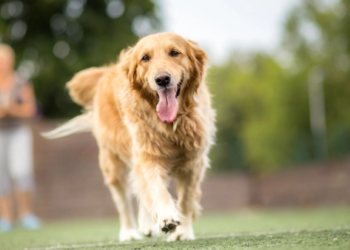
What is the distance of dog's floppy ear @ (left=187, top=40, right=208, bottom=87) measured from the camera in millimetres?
4957

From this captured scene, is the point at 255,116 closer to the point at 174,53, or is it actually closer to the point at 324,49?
the point at 324,49

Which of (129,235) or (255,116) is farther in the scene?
(255,116)

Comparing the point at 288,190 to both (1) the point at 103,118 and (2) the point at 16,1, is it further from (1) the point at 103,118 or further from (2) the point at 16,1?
(2) the point at 16,1

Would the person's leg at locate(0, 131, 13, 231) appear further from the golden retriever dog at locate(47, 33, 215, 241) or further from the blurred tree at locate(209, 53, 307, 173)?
the blurred tree at locate(209, 53, 307, 173)

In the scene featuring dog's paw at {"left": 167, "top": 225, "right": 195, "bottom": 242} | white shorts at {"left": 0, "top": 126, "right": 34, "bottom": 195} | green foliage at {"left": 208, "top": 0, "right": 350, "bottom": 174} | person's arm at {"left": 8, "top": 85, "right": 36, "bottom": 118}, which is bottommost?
dog's paw at {"left": 167, "top": 225, "right": 195, "bottom": 242}

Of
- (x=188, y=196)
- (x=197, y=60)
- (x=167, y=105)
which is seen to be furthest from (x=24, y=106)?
(x=167, y=105)

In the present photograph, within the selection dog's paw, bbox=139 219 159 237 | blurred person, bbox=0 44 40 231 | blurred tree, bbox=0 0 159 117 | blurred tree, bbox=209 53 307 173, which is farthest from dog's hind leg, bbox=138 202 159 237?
blurred tree, bbox=0 0 159 117

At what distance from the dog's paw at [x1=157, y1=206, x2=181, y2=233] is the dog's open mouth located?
0.78 meters

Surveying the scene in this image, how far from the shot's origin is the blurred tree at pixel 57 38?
790 inches

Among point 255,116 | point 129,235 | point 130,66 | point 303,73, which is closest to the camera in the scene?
point 130,66

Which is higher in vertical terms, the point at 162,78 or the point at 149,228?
the point at 162,78

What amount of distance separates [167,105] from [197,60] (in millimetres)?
Answer: 558

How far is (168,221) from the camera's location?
434 cm

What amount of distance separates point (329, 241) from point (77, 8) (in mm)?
18316
